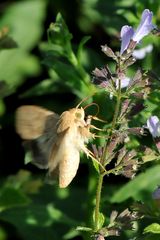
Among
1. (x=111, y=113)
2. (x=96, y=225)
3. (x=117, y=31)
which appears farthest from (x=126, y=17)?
(x=96, y=225)

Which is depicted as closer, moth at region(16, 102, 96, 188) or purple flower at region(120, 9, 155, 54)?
purple flower at region(120, 9, 155, 54)

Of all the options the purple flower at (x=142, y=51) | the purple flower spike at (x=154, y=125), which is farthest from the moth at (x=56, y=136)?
Answer: the purple flower at (x=142, y=51)

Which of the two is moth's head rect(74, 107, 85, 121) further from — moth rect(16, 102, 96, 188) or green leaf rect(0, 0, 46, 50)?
green leaf rect(0, 0, 46, 50)

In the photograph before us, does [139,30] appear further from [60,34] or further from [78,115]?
[60,34]

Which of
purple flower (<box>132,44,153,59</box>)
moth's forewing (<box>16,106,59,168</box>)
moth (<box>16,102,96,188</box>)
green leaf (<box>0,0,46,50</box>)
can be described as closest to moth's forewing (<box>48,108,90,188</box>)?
moth (<box>16,102,96,188</box>)

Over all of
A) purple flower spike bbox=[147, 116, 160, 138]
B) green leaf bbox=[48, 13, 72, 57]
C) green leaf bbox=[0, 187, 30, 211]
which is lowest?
green leaf bbox=[0, 187, 30, 211]

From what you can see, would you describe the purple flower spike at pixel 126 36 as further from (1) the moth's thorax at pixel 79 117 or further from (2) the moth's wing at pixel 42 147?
(2) the moth's wing at pixel 42 147
